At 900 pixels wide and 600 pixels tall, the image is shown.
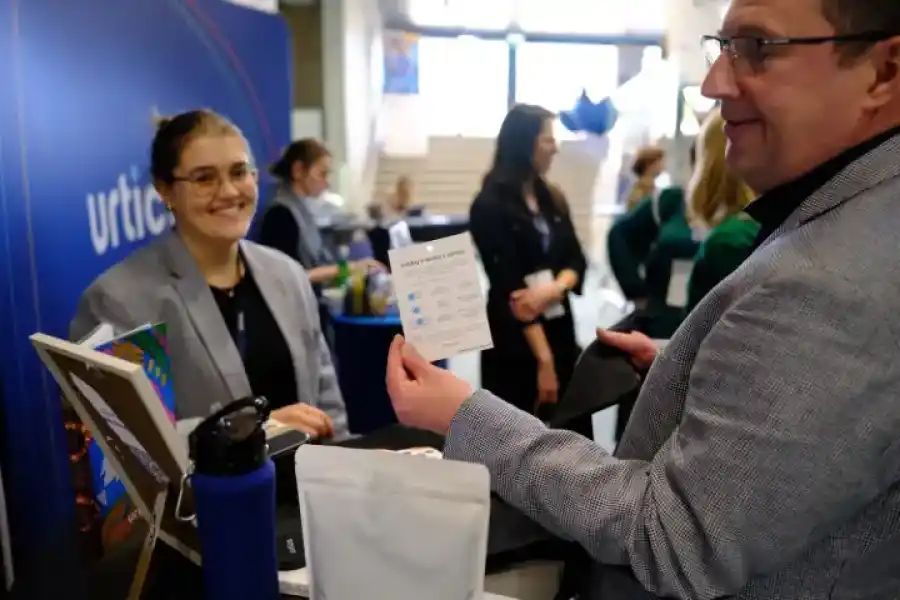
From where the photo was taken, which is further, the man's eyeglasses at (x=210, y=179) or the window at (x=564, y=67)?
the window at (x=564, y=67)

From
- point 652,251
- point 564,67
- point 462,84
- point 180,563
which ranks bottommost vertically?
point 180,563

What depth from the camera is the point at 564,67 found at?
26.8 feet

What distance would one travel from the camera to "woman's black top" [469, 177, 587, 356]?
7.97ft

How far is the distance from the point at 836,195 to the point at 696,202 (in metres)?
1.56

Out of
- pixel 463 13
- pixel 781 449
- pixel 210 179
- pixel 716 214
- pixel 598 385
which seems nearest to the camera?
pixel 781 449

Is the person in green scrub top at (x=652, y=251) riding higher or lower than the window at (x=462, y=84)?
lower

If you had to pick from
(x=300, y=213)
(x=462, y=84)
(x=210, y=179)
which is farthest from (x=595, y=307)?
(x=210, y=179)

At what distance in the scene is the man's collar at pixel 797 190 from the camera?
71 centimetres

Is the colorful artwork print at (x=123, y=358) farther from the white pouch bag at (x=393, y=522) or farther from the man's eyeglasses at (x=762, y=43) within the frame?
the man's eyeglasses at (x=762, y=43)

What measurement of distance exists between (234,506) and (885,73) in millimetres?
758

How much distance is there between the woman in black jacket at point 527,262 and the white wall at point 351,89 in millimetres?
4124

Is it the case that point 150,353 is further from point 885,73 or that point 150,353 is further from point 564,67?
point 564,67

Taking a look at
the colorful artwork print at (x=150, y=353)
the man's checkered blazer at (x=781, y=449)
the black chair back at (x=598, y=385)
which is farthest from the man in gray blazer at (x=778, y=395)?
the colorful artwork print at (x=150, y=353)

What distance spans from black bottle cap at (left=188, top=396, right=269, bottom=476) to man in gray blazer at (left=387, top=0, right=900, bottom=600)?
0.67 ft
